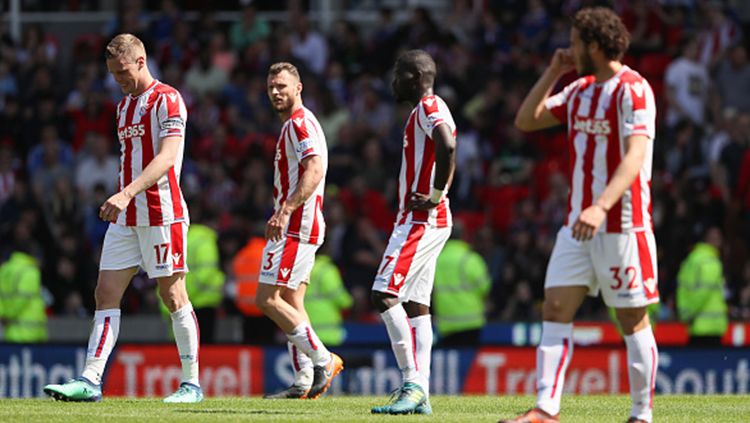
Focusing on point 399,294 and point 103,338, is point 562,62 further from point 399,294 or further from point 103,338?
point 103,338

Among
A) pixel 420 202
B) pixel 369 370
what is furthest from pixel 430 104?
pixel 369 370

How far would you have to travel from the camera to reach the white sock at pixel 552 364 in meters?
8.81

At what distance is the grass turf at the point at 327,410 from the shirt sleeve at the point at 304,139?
6.00 ft

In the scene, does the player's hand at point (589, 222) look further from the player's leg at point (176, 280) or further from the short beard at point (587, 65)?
the player's leg at point (176, 280)

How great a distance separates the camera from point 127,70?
11.0 metres

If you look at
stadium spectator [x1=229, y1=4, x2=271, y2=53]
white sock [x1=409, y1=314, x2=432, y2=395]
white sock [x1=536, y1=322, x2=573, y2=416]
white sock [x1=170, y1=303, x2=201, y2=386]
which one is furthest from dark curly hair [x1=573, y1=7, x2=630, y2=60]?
stadium spectator [x1=229, y1=4, x2=271, y2=53]

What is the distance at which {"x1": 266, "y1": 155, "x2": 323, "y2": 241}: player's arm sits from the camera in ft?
35.2

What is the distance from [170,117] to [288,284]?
1.61m

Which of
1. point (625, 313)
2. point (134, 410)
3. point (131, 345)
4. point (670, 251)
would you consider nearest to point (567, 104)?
point (625, 313)

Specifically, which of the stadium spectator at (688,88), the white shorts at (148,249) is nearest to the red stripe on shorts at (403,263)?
the white shorts at (148,249)

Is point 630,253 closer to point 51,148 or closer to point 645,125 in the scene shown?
point 645,125

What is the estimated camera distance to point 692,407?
1209cm

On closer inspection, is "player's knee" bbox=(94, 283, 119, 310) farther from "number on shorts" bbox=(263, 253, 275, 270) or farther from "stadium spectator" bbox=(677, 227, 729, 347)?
"stadium spectator" bbox=(677, 227, 729, 347)

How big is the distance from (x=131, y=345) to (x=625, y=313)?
32.9 feet
